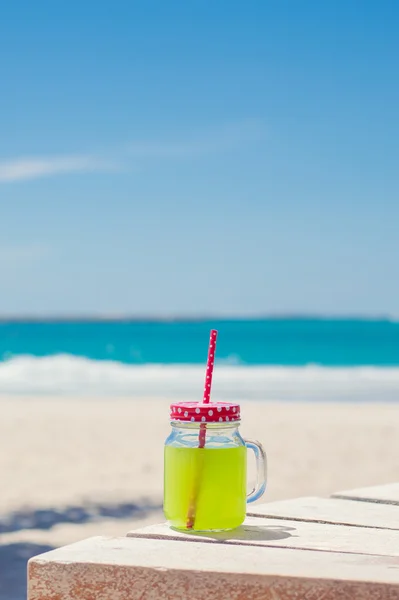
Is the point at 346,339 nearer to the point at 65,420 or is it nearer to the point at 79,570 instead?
the point at 65,420

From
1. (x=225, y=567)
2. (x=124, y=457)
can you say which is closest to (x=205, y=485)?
(x=225, y=567)

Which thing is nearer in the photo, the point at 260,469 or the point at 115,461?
the point at 260,469

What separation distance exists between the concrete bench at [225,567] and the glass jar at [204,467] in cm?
4

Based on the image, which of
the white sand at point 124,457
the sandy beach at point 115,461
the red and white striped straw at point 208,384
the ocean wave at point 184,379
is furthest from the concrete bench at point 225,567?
the ocean wave at point 184,379

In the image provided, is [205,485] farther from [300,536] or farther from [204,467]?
[300,536]

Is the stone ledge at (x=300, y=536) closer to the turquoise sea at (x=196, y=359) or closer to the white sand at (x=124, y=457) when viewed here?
the white sand at (x=124, y=457)

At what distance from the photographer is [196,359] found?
3312 centimetres

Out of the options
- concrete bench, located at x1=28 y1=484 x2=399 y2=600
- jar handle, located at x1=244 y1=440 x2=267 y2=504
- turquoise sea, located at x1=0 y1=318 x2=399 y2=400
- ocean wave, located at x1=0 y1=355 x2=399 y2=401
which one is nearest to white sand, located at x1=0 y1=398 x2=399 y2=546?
jar handle, located at x1=244 y1=440 x2=267 y2=504

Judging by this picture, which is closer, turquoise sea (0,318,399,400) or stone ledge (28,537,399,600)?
stone ledge (28,537,399,600)

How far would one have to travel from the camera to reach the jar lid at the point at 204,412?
1.73m

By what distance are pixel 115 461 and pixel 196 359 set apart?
81.7 ft

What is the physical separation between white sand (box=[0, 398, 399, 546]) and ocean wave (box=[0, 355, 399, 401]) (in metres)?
5.85

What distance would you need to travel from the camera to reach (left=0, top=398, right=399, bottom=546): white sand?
618cm

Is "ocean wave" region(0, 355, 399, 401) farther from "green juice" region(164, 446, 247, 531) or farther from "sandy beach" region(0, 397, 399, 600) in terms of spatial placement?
"green juice" region(164, 446, 247, 531)
